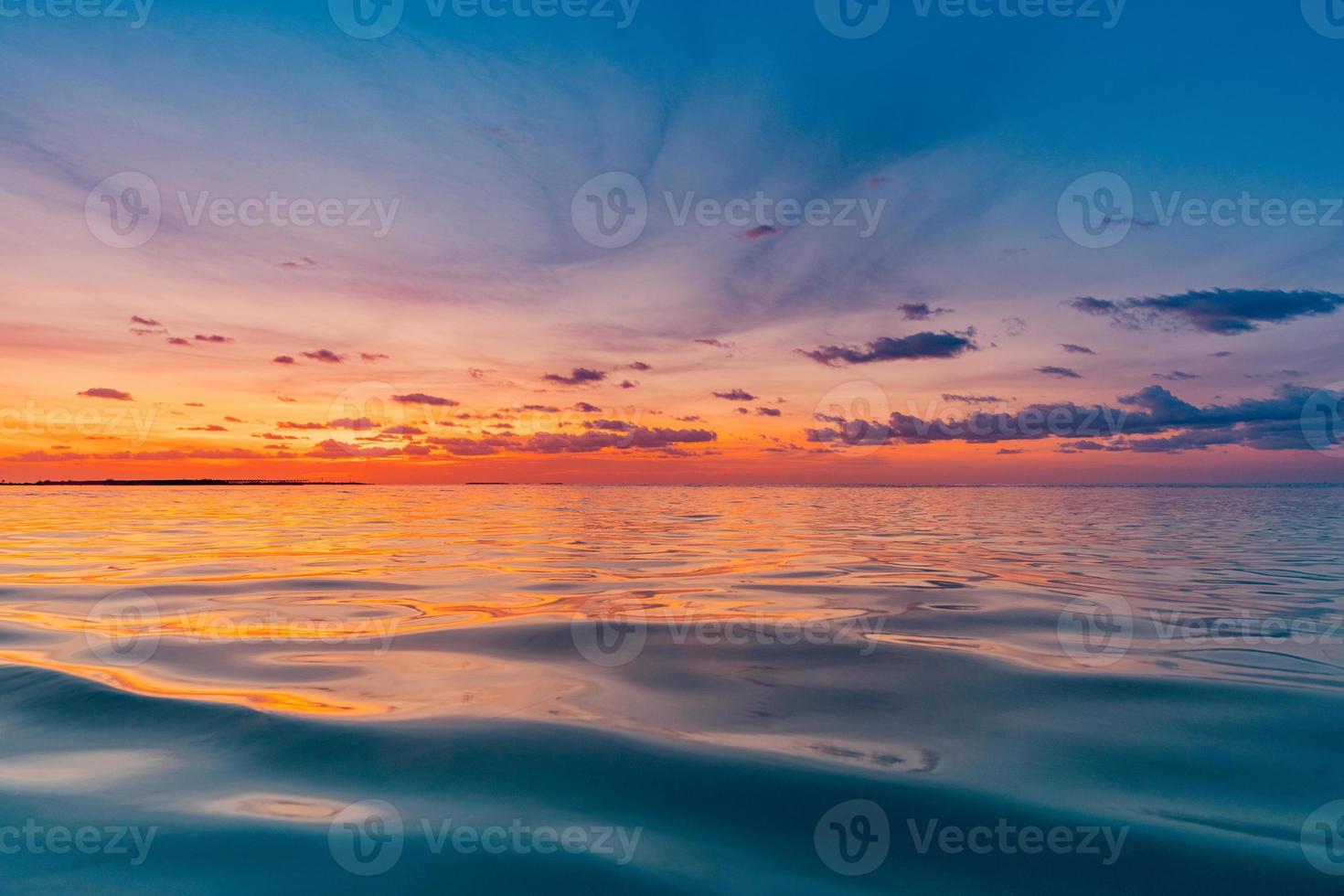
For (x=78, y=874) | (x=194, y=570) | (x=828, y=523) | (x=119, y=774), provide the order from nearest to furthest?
(x=78, y=874), (x=119, y=774), (x=194, y=570), (x=828, y=523)

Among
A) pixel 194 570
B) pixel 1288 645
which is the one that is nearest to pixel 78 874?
pixel 1288 645

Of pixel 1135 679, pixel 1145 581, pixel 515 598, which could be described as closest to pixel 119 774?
pixel 515 598

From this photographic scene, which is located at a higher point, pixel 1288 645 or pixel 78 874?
pixel 1288 645

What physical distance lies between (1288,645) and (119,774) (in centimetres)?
897

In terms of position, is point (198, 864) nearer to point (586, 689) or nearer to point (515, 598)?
point (586, 689)

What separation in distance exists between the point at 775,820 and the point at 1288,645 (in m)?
6.28

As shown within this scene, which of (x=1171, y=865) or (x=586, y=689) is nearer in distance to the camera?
(x=1171, y=865)

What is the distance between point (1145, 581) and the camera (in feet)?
37.1

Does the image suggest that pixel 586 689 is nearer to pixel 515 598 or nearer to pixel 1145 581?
pixel 515 598

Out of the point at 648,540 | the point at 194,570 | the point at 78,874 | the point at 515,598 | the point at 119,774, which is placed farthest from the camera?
the point at 648,540

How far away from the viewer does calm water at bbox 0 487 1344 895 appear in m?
2.93

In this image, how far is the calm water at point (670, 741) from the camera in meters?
2.93

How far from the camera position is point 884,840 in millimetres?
3152

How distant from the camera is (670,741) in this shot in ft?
13.9
